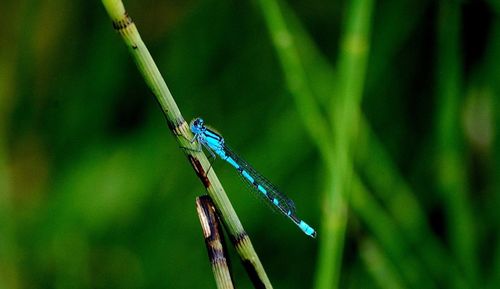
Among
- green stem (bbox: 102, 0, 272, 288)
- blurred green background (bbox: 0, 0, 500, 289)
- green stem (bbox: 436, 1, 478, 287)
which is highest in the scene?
blurred green background (bbox: 0, 0, 500, 289)

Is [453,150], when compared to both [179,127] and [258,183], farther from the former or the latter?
[179,127]

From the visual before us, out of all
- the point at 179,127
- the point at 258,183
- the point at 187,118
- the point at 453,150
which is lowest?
the point at 179,127

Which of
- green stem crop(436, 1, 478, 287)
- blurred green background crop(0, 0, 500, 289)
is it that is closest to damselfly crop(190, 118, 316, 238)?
green stem crop(436, 1, 478, 287)

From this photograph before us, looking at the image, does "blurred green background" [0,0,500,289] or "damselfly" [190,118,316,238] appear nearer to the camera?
"damselfly" [190,118,316,238]

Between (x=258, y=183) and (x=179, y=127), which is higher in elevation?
(x=258, y=183)

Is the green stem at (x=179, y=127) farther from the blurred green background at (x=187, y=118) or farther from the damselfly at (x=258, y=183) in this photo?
the blurred green background at (x=187, y=118)

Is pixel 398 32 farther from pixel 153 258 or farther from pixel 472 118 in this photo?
pixel 153 258

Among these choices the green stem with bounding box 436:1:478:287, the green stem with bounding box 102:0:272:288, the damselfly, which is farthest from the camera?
the green stem with bounding box 436:1:478:287

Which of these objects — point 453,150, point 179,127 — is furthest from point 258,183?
point 179,127

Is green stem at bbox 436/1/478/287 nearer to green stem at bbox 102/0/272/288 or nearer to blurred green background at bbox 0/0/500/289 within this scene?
blurred green background at bbox 0/0/500/289
